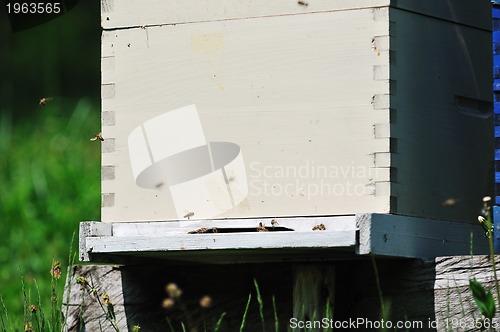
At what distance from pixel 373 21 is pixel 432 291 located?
953 millimetres

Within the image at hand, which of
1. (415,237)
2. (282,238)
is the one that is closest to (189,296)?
(282,238)

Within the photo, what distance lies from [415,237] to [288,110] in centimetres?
62

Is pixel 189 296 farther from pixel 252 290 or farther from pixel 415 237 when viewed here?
pixel 415 237

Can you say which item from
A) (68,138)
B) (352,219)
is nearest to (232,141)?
(352,219)

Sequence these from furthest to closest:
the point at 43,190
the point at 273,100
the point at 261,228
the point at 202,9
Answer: the point at 43,190
the point at 202,9
the point at 273,100
the point at 261,228

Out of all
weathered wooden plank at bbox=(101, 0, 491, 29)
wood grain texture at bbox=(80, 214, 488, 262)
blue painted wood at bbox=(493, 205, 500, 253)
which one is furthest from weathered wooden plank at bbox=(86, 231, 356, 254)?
weathered wooden plank at bbox=(101, 0, 491, 29)

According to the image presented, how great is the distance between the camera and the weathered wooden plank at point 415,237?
3508 mm

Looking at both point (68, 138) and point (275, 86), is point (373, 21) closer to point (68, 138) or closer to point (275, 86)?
point (275, 86)

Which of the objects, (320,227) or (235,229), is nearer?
(320,227)

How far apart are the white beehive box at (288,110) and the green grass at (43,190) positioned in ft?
7.30

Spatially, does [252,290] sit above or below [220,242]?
below

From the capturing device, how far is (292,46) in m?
3.77

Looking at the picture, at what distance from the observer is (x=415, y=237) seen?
3760 mm

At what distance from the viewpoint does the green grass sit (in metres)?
6.39
